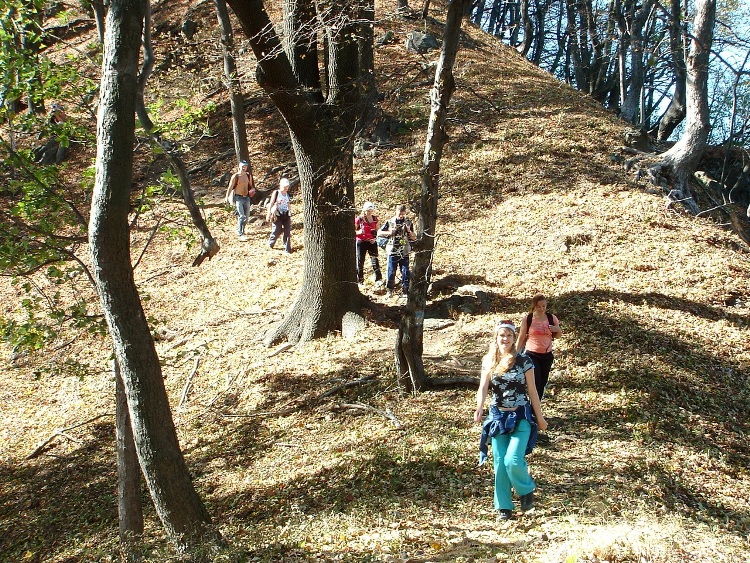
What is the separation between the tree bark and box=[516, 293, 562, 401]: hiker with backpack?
2945 mm

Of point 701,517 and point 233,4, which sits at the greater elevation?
point 233,4

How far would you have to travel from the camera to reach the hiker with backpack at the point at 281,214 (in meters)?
14.5

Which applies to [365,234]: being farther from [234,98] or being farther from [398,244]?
[234,98]

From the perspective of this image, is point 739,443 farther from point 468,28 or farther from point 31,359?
point 468,28

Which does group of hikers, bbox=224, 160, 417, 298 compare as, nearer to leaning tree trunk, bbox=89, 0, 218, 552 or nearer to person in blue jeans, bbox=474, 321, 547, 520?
leaning tree trunk, bbox=89, 0, 218, 552

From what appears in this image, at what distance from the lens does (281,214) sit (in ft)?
48.6

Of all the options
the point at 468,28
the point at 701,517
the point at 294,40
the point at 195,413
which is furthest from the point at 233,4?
the point at 468,28

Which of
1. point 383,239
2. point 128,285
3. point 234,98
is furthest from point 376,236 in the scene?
point 234,98

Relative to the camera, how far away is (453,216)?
15.4m

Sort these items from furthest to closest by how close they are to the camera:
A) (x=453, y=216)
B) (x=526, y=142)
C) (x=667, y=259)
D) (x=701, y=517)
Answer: (x=526, y=142), (x=453, y=216), (x=667, y=259), (x=701, y=517)

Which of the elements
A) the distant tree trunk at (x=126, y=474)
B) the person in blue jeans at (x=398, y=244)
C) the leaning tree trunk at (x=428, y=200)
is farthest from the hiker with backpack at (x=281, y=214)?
the distant tree trunk at (x=126, y=474)

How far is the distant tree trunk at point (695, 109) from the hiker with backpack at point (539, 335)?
880 centimetres

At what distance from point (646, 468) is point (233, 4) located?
300 inches

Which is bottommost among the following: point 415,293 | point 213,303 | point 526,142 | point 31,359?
point 31,359
